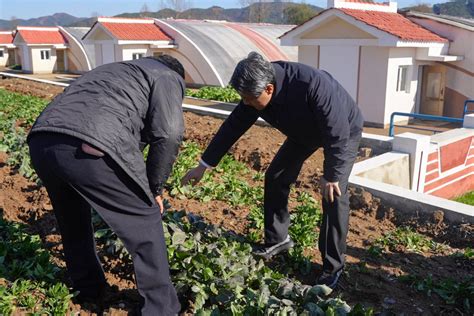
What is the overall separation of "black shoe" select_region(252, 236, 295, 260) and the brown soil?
0.25 meters

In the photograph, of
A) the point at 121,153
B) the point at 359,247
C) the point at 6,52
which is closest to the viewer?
the point at 121,153

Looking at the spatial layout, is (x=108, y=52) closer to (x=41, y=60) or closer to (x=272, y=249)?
(x=41, y=60)

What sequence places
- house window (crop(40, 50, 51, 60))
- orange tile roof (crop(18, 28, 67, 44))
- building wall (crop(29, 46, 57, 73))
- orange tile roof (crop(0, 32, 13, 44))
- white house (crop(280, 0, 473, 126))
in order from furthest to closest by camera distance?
orange tile roof (crop(0, 32, 13, 44)), house window (crop(40, 50, 51, 60)), building wall (crop(29, 46, 57, 73)), orange tile roof (crop(18, 28, 67, 44)), white house (crop(280, 0, 473, 126))

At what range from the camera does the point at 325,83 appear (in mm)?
3453

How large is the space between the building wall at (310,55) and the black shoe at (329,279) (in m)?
11.9

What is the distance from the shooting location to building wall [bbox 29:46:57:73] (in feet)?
116

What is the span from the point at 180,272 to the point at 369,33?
11.6m

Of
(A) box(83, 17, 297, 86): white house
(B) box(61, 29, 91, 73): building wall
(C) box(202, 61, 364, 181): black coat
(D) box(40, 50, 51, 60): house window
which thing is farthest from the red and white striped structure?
(D) box(40, 50, 51, 60): house window

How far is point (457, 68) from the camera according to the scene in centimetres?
1534

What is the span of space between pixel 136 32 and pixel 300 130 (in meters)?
22.6

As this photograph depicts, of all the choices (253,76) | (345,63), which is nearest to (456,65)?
(345,63)

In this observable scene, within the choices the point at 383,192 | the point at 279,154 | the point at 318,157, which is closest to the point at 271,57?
the point at 318,157

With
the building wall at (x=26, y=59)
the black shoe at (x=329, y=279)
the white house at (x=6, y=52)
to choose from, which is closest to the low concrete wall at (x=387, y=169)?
the black shoe at (x=329, y=279)

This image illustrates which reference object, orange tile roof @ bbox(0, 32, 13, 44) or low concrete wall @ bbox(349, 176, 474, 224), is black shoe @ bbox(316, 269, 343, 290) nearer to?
low concrete wall @ bbox(349, 176, 474, 224)
